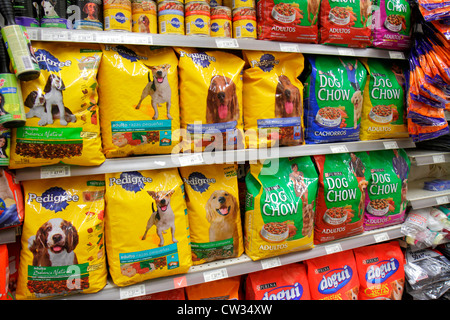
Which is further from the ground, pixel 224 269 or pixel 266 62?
pixel 266 62

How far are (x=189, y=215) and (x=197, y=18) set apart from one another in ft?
3.30

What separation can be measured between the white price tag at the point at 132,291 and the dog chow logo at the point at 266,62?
130 centimetres

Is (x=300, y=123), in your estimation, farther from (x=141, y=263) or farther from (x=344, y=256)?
(x=141, y=263)

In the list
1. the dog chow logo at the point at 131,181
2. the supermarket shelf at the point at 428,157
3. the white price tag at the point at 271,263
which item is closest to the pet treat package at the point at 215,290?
the white price tag at the point at 271,263

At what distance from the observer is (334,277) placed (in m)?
1.92

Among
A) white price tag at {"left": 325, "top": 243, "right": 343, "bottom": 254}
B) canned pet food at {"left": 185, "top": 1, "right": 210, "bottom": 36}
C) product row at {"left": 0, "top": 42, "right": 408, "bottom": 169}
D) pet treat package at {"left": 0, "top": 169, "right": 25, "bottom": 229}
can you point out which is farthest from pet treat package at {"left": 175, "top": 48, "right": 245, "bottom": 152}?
white price tag at {"left": 325, "top": 243, "right": 343, "bottom": 254}

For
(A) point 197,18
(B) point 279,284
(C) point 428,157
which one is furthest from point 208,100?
(C) point 428,157

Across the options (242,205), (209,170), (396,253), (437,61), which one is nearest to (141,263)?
(209,170)

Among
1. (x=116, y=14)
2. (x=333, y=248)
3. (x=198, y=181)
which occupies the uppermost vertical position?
(x=116, y=14)

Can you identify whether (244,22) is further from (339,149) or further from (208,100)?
(339,149)

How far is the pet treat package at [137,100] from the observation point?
135 cm

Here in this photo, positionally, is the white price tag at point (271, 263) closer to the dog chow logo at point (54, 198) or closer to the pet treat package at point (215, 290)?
the pet treat package at point (215, 290)

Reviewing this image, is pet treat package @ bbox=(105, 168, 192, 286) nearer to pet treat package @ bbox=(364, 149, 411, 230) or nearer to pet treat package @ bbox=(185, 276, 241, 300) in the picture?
pet treat package @ bbox=(185, 276, 241, 300)

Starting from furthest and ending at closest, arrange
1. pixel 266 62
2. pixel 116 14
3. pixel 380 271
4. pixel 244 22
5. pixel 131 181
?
pixel 380 271
pixel 266 62
pixel 244 22
pixel 131 181
pixel 116 14
